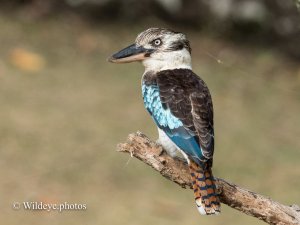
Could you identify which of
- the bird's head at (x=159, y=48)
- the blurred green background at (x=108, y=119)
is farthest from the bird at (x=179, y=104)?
the blurred green background at (x=108, y=119)

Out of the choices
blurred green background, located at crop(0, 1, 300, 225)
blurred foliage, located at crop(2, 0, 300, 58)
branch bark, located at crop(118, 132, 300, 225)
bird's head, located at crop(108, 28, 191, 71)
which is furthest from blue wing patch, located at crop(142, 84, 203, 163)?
Result: blurred foliage, located at crop(2, 0, 300, 58)

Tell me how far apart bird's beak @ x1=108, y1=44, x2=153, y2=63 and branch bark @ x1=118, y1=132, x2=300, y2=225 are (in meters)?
0.61

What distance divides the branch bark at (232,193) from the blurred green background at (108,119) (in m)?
1.87

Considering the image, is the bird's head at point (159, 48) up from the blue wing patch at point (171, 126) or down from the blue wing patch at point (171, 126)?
up

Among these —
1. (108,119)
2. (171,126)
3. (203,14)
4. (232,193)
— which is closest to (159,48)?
(171,126)

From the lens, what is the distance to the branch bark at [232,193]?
461 cm

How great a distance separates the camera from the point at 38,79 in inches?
353

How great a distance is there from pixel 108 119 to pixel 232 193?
3.94 m

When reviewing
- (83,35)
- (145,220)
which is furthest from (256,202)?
(83,35)

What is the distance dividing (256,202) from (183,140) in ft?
1.53

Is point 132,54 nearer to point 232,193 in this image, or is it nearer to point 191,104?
point 191,104

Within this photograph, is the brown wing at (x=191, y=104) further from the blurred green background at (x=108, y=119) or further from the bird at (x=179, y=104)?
the blurred green background at (x=108, y=119)

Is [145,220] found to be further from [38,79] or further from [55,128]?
[38,79]

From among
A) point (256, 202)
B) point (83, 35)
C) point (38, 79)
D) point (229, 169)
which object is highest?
point (83, 35)
